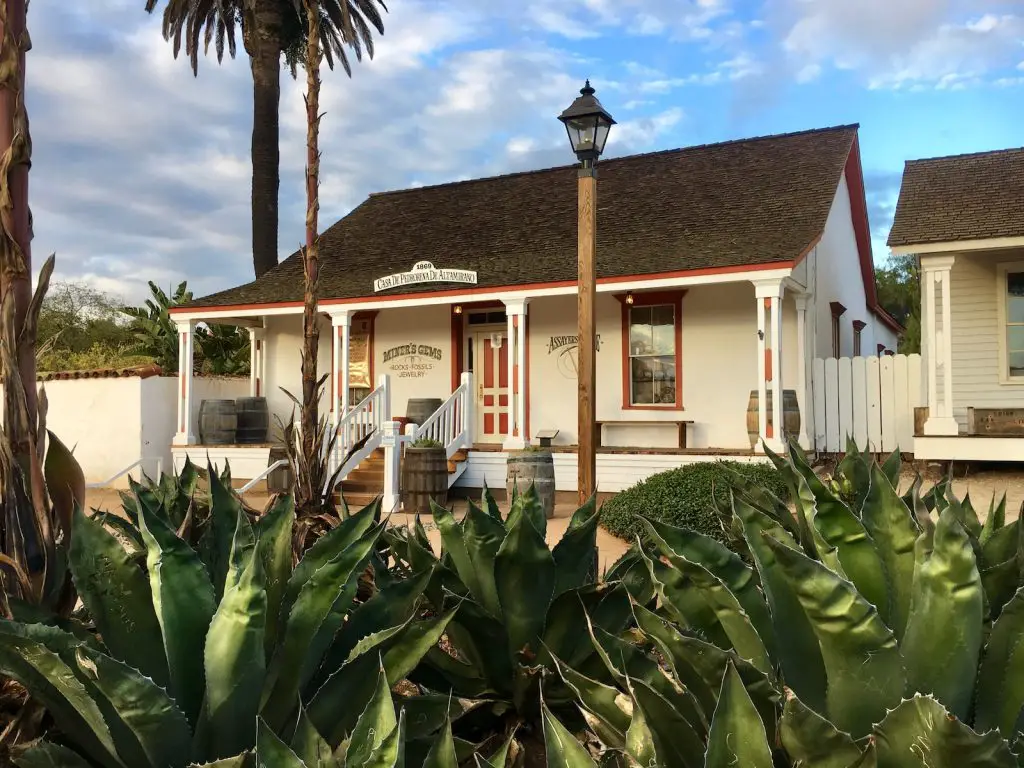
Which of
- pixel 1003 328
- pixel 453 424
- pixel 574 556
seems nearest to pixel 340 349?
pixel 453 424

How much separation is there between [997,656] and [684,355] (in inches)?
511

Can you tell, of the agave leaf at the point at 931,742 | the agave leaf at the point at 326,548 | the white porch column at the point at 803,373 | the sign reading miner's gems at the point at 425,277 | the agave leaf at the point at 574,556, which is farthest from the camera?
the sign reading miner's gems at the point at 425,277

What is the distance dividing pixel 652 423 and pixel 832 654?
12.8 m

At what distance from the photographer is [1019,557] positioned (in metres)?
1.48

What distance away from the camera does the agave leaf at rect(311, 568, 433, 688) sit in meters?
1.72

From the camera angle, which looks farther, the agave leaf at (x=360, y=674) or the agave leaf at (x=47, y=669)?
the agave leaf at (x=360, y=674)

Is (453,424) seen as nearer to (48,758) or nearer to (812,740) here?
(48,758)

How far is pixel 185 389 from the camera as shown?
1586 cm

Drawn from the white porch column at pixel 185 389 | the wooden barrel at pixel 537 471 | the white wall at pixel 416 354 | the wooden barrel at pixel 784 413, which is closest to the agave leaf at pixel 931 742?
the wooden barrel at pixel 537 471

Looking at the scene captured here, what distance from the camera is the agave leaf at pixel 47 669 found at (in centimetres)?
132

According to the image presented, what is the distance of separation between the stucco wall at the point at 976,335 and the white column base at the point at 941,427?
1362mm

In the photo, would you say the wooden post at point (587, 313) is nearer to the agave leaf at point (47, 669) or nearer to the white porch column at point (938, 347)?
the agave leaf at point (47, 669)

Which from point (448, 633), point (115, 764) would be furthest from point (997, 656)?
point (115, 764)

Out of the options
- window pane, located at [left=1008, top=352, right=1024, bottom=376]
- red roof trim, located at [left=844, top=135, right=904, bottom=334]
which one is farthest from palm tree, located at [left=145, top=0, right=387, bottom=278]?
window pane, located at [left=1008, top=352, right=1024, bottom=376]
